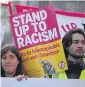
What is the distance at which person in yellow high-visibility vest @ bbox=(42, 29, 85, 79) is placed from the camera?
165cm

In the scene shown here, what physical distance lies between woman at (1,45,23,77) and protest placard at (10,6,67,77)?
5 cm

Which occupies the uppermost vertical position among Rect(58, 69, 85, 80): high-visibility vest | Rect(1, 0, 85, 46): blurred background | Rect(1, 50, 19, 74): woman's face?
Rect(1, 0, 85, 46): blurred background

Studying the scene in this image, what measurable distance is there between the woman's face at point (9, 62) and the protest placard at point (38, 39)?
86 millimetres

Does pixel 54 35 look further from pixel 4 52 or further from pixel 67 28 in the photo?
pixel 4 52

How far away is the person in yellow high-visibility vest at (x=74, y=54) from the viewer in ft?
5.40

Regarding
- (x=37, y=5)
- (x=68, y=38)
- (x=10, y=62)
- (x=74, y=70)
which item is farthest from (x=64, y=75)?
(x=37, y=5)

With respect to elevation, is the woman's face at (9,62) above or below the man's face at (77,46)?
below

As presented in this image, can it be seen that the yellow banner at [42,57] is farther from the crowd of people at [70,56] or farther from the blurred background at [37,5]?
the blurred background at [37,5]

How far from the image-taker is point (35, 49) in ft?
5.51

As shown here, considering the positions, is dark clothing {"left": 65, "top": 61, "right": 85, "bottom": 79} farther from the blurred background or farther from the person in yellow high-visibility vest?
the blurred background

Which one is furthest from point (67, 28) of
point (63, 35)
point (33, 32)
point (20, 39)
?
point (20, 39)

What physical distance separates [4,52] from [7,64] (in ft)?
0.38

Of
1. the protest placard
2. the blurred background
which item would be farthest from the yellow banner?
the blurred background

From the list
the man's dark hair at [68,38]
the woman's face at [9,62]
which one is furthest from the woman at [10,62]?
the man's dark hair at [68,38]
